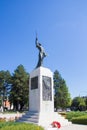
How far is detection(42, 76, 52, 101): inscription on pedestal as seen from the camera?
64.4 ft

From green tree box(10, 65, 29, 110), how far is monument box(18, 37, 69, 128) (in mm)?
29867

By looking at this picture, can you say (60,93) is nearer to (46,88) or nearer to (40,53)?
(40,53)

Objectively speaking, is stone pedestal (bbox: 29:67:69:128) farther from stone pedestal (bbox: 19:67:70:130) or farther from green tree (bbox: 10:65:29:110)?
green tree (bbox: 10:65:29:110)

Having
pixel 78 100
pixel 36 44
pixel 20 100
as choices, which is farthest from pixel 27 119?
pixel 78 100

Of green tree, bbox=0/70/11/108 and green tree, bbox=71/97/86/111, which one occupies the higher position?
green tree, bbox=0/70/11/108

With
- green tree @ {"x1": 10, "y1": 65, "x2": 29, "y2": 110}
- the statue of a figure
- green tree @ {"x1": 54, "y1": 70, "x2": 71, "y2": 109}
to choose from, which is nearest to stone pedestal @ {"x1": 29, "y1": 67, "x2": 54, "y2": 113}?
the statue of a figure

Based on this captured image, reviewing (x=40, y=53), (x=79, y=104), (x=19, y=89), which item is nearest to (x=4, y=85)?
(x=19, y=89)

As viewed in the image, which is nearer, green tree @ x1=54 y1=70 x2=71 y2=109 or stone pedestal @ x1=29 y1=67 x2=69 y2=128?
stone pedestal @ x1=29 y1=67 x2=69 y2=128

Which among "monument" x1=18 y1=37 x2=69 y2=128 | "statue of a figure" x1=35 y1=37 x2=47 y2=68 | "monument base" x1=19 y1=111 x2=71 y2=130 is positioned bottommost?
"monument base" x1=19 y1=111 x2=71 y2=130

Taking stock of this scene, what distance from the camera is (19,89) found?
5088 centimetres

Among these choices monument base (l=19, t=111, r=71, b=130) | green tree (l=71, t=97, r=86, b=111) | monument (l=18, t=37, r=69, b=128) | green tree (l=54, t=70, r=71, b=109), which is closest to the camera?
monument base (l=19, t=111, r=71, b=130)

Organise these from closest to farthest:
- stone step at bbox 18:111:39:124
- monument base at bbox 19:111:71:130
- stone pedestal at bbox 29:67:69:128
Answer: monument base at bbox 19:111:71:130, stone step at bbox 18:111:39:124, stone pedestal at bbox 29:67:69:128

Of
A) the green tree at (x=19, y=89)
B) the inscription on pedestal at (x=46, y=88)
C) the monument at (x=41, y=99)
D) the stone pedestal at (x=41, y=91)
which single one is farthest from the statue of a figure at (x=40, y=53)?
the green tree at (x=19, y=89)

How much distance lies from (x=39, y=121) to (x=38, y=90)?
3.16m
